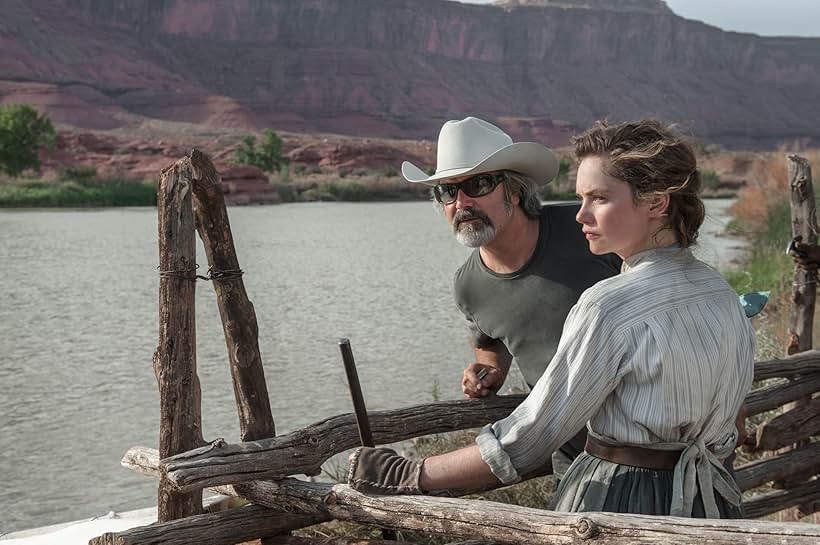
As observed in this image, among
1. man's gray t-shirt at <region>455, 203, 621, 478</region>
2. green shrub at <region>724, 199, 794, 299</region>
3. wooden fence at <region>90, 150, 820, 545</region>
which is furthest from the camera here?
green shrub at <region>724, 199, 794, 299</region>

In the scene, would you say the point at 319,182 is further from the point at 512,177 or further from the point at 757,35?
the point at 757,35

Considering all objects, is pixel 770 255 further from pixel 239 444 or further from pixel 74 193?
pixel 74 193

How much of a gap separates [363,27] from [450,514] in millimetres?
116458

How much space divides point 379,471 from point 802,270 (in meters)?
3.48

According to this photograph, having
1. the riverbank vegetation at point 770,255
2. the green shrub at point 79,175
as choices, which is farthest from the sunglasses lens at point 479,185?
the green shrub at point 79,175

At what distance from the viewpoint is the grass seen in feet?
122

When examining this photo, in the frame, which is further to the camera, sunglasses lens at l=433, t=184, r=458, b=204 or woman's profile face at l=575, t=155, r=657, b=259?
sunglasses lens at l=433, t=184, r=458, b=204

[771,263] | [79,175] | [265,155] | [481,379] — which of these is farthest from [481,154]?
[265,155]

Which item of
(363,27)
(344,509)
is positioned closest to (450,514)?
(344,509)

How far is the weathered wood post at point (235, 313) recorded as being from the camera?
2.95 m

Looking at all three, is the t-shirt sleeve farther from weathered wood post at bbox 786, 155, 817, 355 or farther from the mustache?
weathered wood post at bbox 786, 155, 817, 355

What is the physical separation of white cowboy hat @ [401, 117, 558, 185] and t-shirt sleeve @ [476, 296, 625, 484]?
1.07m

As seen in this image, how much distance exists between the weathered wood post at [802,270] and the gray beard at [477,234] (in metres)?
2.75

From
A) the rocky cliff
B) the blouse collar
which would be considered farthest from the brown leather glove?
Result: the rocky cliff
